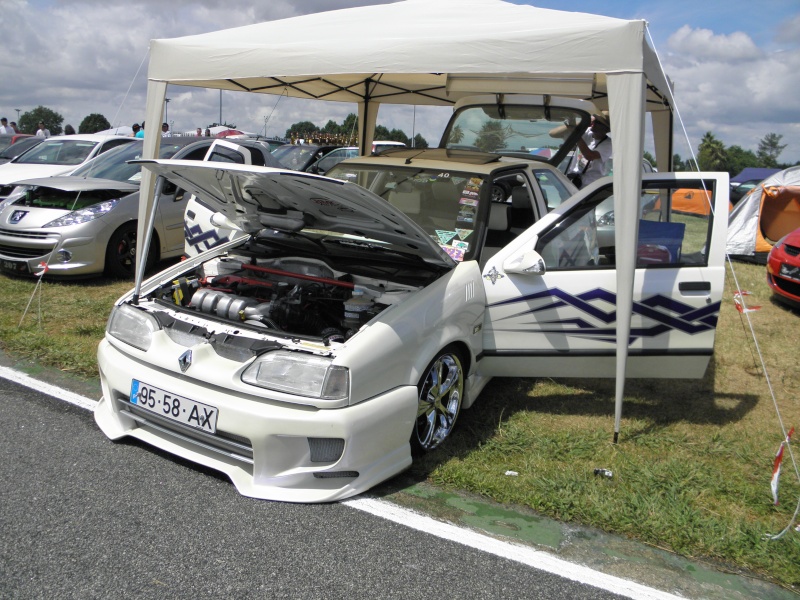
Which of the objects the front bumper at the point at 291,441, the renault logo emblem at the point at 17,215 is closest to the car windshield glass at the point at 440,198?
the front bumper at the point at 291,441

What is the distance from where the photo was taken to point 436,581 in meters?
2.62

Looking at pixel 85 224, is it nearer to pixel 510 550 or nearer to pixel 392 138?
pixel 510 550

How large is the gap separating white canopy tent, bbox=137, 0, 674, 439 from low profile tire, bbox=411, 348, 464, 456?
3.02 feet

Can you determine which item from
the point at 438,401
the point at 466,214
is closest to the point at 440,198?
the point at 466,214

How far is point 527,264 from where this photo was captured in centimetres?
402

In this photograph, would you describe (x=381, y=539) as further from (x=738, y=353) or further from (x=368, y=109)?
(x=368, y=109)

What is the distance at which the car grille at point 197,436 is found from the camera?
10.1ft

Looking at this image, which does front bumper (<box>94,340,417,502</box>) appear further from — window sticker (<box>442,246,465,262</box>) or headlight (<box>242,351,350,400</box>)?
window sticker (<box>442,246,465,262</box>)

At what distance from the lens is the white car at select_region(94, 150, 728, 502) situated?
3.07 metres

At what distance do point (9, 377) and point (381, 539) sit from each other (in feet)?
10.2

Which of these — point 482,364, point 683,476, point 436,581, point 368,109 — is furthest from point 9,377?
point 368,109

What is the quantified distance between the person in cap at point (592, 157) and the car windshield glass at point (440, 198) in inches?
101

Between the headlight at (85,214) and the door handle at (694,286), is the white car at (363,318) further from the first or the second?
the headlight at (85,214)

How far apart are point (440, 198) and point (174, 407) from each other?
2259 millimetres
